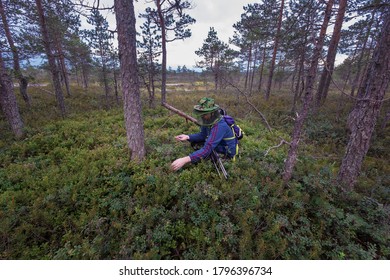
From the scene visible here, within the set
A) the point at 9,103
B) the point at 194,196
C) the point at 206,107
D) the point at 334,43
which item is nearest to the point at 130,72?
the point at 206,107

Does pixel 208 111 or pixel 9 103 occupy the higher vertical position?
pixel 208 111

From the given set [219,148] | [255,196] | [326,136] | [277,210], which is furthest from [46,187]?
[326,136]

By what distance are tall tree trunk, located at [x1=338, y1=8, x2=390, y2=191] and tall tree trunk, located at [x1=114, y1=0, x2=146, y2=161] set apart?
474 centimetres

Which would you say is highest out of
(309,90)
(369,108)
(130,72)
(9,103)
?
(130,72)

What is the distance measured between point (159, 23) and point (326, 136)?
41.7 ft

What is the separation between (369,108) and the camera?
3.41m

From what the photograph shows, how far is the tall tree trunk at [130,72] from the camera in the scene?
369cm

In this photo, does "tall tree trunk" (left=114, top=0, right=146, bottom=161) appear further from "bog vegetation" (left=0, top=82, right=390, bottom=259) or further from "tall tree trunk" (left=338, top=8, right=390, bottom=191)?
"tall tree trunk" (left=338, top=8, right=390, bottom=191)

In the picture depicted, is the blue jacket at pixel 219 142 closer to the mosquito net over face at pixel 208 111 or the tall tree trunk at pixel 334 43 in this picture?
the mosquito net over face at pixel 208 111

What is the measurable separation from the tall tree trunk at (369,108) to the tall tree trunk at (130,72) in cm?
474

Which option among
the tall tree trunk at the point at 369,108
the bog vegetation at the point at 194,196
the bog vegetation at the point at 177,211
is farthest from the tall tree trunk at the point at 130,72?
the tall tree trunk at the point at 369,108

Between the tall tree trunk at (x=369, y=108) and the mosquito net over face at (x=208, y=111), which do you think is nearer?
the tall tree trunk at (x=369, y=108)

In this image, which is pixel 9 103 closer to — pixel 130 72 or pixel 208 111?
pixel 130 72

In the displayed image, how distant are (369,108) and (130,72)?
5296 millimetres
